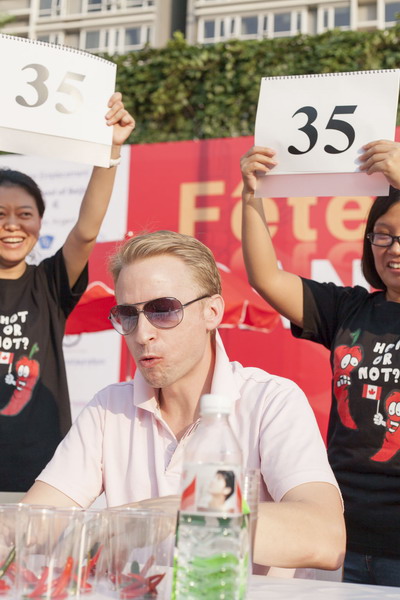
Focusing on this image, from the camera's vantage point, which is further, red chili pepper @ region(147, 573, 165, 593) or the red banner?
the red banner

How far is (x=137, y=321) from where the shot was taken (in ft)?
5.88

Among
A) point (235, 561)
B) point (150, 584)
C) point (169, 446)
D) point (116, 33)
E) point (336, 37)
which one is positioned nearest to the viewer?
point (235, 561)

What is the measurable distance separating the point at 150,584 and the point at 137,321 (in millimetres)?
787

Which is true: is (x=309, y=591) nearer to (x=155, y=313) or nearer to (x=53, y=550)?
(x=53, y=550)

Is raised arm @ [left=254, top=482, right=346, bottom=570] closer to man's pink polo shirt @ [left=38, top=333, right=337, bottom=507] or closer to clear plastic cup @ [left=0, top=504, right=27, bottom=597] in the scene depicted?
man's pink polo shirt @ [left=38, top=333, right=337, bottom=507]

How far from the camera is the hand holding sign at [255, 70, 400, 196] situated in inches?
87.7

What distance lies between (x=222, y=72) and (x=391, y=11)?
17.6 metres

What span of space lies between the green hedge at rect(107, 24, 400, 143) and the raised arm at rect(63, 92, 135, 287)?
696cm

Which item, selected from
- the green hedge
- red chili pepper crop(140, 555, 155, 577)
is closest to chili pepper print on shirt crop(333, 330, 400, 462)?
red chili pepper crop(140, 555, 155, 577)

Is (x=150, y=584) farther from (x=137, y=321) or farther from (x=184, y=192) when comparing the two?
(x=184, y=192)

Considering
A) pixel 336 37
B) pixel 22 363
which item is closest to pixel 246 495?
pixel 22 363

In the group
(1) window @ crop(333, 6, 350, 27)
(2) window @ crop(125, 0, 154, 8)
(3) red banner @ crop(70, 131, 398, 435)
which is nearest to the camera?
(3) red banner @ crop(70, 131, 398, 435)

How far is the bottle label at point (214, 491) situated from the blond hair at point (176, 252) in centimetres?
95

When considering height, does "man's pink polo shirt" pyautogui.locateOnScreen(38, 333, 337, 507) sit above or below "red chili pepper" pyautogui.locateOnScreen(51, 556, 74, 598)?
above
